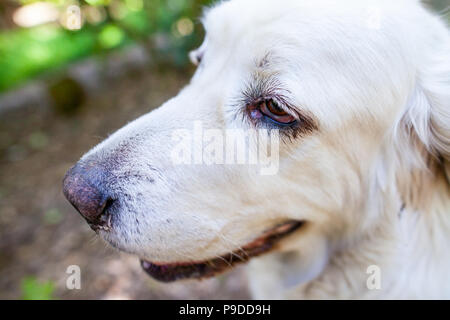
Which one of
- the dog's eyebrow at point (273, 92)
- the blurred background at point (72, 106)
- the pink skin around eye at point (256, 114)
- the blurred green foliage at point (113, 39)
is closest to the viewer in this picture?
the dog's eyebrow at point (273, 92)

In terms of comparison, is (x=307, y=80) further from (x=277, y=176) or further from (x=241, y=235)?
(x=241, y=235)

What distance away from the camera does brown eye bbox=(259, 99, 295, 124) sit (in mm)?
1698

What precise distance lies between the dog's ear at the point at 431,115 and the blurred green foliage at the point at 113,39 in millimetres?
4400

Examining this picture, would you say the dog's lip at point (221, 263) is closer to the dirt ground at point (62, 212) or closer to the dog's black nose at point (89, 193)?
the dirt ground at point (62, 212)

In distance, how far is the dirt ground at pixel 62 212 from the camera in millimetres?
3738

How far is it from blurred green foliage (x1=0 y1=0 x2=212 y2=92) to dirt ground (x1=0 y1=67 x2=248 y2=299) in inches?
23.4

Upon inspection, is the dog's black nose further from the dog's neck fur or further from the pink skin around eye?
the dog's neck fur

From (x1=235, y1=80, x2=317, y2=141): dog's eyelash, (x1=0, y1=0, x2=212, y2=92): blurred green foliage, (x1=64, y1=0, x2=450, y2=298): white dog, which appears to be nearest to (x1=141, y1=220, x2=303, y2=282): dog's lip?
(x1=64, y1=0, x2=450, y2=298): white dog

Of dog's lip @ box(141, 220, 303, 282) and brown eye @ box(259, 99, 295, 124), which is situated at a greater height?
brown eye @ box(259, 99, 295, 124)

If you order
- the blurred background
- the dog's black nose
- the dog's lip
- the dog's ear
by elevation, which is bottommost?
the dog's lip

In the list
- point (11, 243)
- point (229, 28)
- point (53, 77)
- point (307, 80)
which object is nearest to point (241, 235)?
point (307, 80)

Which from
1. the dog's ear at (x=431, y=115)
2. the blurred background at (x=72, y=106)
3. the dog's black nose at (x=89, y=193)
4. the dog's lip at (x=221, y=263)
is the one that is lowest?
the dog's lip at (x=221, y=263)

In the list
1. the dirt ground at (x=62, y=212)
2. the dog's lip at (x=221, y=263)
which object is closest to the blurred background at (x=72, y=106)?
the dirt ground at (x=62, y=212)

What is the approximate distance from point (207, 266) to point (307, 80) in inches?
44.1
